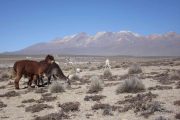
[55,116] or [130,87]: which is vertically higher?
[130,87]

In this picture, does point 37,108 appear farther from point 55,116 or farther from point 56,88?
point 56,88

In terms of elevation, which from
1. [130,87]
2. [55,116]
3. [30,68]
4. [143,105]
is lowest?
[55,116]

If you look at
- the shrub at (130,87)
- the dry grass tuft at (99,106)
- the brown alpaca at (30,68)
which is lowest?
the dry grass tuft at (99,106)

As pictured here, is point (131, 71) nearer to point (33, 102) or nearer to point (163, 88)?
point (163, 88)

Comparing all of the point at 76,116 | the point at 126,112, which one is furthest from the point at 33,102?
the point at 126,112

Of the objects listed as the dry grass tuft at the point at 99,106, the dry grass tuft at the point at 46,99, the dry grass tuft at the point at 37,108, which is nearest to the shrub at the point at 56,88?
the dry grass tuft at the point at 46,99

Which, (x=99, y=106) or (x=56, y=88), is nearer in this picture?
(x=99, y=106)

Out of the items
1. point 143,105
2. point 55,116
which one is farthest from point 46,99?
point 143,105

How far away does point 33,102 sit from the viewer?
1423 cm

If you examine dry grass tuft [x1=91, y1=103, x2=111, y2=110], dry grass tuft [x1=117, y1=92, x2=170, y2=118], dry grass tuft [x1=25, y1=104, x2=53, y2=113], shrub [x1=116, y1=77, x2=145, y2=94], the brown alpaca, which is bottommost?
dry grass tuft [x1=25, y1=104, x2=53, y2=113]

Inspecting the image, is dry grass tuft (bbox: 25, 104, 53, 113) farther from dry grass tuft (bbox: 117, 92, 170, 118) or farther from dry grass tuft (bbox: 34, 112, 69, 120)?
dry grass tuft (bbox: 117, 92, 170, 118)

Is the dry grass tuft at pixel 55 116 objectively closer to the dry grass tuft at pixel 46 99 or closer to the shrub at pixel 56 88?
the dry grass tuft at pixel 46 99


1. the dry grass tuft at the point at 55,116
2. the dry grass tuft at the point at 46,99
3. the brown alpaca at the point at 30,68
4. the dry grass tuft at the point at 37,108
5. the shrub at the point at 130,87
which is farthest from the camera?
the brown alpaca at the point at 30,68

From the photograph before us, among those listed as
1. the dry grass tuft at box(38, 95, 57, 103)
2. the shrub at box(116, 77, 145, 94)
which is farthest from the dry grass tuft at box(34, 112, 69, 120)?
the shrub at box(116, 77, 145, 94)
